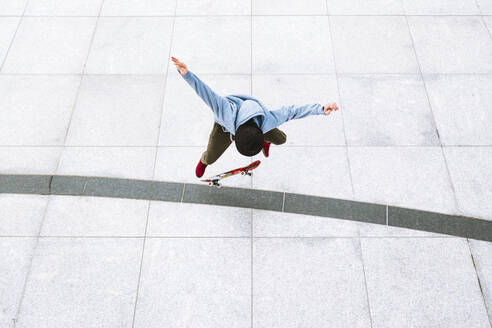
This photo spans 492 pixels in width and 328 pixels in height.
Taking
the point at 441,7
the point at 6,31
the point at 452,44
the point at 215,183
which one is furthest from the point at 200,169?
the point at 441,7

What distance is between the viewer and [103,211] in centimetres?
352

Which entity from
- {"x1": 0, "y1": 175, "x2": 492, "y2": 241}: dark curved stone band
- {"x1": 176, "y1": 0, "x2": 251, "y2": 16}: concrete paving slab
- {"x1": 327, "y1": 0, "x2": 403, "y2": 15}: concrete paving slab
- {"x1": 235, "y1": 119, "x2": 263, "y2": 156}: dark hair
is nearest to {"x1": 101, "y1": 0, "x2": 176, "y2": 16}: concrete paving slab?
{"x1": 176, "y1": 0, "x2": 251, "y2": 16}: concrete paving slab

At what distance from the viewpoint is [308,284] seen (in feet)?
10.5

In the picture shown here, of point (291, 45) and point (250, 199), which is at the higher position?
point (291, 45)

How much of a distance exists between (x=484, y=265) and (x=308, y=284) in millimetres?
1760

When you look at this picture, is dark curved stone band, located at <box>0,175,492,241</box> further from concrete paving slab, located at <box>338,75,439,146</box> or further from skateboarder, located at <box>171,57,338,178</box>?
concrete paving slab, located at <box>338,75,439,146</box>

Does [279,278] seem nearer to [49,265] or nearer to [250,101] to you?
[250,101]

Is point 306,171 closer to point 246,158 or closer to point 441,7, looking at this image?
point 246,158

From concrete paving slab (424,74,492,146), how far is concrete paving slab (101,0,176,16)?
3.65 m

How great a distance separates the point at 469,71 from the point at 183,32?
3785mm

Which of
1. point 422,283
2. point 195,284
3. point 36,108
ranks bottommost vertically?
point 422,283

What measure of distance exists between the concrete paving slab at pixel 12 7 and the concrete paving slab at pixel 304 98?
3.59 m

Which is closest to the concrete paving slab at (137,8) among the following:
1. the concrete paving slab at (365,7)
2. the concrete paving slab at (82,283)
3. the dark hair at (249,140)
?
the concrete paving slab at (365,7)

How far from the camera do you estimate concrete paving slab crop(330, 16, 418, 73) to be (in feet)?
14.3
